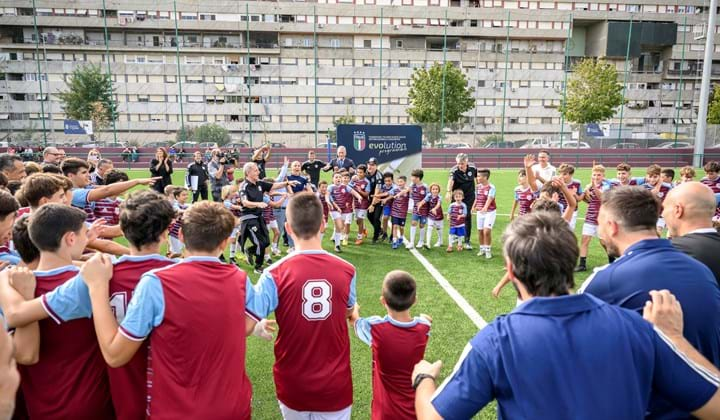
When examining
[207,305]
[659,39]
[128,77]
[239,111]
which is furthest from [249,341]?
[659,39]

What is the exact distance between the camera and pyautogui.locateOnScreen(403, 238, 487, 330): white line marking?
619 centimetres

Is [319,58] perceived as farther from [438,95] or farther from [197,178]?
Answer: [197,178]

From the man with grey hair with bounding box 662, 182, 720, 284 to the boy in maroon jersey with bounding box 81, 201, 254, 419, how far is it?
2.87 m

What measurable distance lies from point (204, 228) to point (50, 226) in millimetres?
835

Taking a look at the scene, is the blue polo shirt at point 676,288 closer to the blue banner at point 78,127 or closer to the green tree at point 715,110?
the blue banner at point 78,127

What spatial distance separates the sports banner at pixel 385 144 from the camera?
50.4 ft

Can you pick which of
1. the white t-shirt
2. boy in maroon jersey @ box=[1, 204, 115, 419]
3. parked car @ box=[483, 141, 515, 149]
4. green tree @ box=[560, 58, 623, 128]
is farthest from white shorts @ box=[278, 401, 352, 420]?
green tree @ box=[560, 58, 623, 128]

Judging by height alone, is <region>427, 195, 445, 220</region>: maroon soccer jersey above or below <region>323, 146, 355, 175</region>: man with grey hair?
below

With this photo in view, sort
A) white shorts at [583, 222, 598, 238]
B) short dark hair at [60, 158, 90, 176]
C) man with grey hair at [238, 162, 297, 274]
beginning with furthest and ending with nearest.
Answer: white shorts at [583, 222, 598, 238] → man with grey hair at [238, 162, 297, 274] → short dark hair at [60, 158, 90, 176]

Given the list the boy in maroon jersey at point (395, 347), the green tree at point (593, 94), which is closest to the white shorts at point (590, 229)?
the boy in maroon jersey at point (395, 347)

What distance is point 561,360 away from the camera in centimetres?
151

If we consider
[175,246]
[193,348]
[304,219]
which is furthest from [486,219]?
[193,348]

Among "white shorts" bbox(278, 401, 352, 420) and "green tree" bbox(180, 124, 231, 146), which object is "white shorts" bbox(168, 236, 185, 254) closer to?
"white shorts" bbox(278, 401, 352, 420)

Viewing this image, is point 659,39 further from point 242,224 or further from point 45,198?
point 45,198
